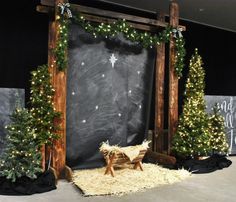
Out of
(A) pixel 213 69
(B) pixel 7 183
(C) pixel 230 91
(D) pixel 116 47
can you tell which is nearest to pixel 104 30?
(D) pixel 116 47

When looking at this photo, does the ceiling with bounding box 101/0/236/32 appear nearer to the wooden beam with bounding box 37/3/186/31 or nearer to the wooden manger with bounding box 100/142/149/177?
the wooden beam with bounding box 37/3/186/31

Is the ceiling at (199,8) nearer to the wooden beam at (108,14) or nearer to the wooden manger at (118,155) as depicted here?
the wooden beam at (108,14)

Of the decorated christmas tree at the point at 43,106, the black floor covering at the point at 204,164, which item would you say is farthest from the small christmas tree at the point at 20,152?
the black floor covering at the point at 204,164

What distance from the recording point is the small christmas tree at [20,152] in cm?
451

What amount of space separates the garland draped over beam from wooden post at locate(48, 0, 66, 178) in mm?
95

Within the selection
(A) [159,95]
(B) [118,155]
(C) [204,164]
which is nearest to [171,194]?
(B) [118,155]

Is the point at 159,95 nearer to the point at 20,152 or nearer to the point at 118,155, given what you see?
the point at 118,155

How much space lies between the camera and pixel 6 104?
4973 millimetres

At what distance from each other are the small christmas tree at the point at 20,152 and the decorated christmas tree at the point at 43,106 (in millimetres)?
287

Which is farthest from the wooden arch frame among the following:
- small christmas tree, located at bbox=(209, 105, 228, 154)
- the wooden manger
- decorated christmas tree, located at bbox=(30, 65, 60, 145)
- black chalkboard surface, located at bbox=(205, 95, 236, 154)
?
black chalkboard surface, located at bbox=(205, 95, 236, 154)

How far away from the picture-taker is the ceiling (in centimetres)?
764

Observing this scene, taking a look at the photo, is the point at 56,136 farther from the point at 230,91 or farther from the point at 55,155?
the point at 230,91

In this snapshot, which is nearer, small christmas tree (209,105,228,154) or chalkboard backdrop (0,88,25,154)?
chalkboard backdrop (0,88,25,154)

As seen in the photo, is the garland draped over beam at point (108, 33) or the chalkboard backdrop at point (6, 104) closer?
the chalkboard backdrop at point (6, 104)
